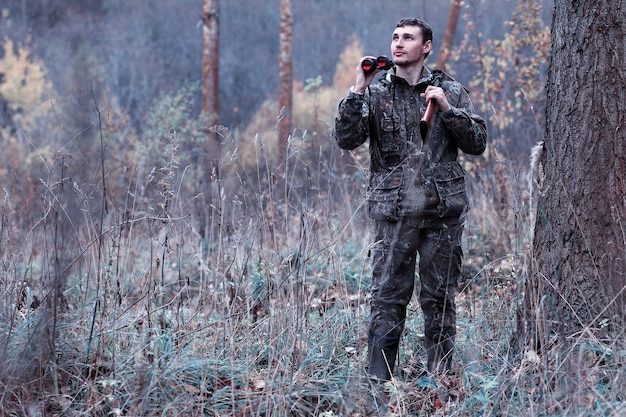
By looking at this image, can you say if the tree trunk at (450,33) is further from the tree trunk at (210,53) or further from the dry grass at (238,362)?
the dry grass at (238,362)

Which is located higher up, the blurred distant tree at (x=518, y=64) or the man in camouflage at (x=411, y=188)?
the blurred distant tree at (x=518, y=64)

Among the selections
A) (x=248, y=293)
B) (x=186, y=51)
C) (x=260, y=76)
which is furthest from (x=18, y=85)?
(x=248, y=293)

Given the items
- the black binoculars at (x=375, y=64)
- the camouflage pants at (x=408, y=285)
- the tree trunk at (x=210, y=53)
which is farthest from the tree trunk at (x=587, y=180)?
the tree trunk at (x=210, y=53)

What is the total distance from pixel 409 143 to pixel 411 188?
23 cm

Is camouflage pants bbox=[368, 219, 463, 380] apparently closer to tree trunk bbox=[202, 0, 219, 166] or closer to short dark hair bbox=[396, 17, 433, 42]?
short dark hair bbox=[396, 17, 433, 42]

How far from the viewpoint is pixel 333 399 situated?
3.53m

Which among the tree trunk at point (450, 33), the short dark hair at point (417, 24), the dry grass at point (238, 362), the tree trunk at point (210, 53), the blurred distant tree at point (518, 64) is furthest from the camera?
the tree trunk at point (210, 53)

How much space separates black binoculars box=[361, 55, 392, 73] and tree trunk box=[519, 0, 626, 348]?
0.91 meters

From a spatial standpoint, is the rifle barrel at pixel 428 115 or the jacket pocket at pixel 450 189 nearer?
the rifle barrel at pixel 428 115

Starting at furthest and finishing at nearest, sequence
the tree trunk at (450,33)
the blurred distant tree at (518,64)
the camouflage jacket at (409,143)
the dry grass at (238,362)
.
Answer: the tree trunk at (450,33) < the blurred distant tree at (518,64) < the camouflage jacket at (409,143) < the dry grass at (238,362)

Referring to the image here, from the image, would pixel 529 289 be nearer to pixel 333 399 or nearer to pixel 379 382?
pixel 379 382

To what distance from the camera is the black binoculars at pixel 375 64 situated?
3.62 m

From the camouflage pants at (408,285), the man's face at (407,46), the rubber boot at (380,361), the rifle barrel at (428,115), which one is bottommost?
the rubber boot at (380,361)

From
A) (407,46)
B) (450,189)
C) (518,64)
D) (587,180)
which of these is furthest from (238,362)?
(518,64)
